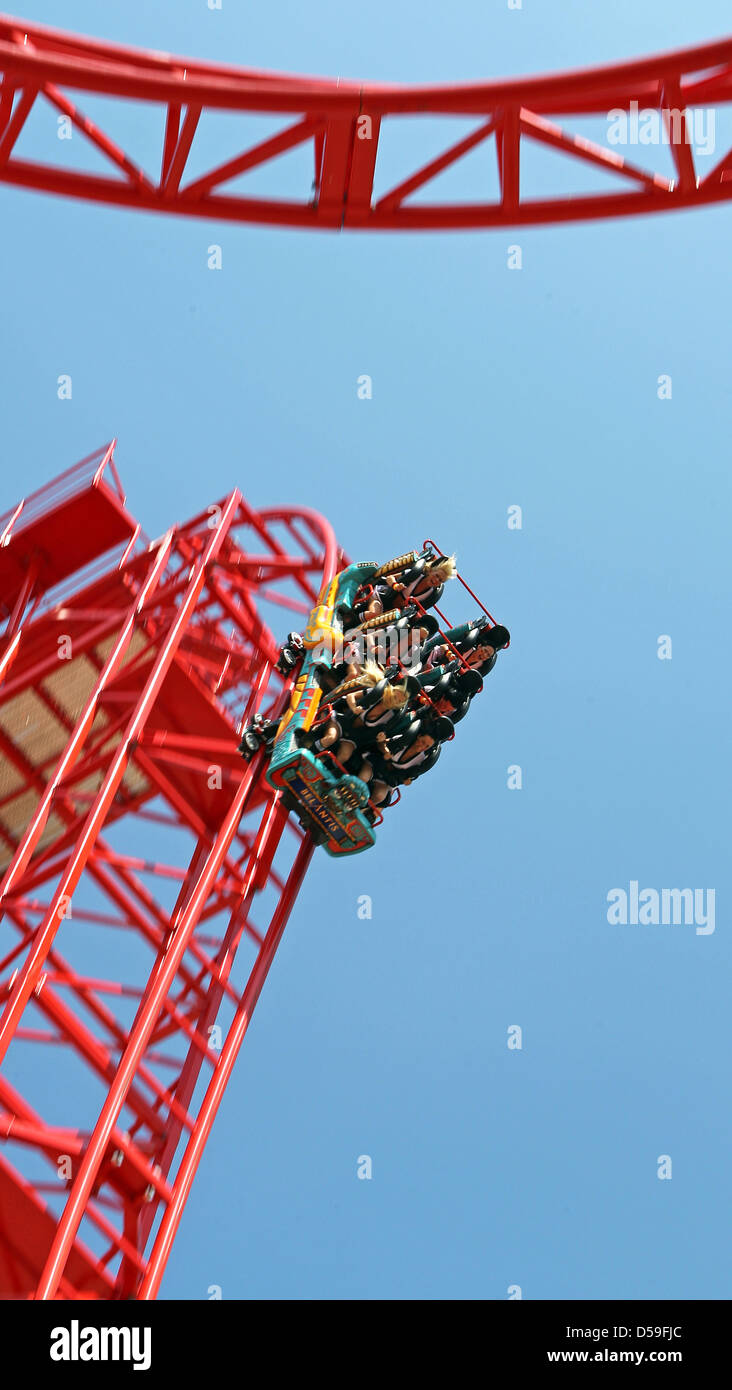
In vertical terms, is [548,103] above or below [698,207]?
above

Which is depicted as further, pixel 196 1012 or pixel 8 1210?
pixel 196 1012

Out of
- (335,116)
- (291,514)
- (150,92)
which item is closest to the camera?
(150,92)

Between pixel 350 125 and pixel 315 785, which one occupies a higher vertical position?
pixel 350 125

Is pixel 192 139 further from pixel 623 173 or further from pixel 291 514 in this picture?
pixel 291 514

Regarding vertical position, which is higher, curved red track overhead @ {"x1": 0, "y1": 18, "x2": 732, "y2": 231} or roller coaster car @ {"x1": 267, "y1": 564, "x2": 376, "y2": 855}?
curved red track overhead @ {"x1": 0, "y1": 18, "x2": 732, "y2": 231}

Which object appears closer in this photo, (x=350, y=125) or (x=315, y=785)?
(x=350, y=125)

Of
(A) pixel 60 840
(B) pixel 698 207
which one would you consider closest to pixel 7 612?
(A) pixel 60 840

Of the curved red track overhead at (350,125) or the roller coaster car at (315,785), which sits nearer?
the curved red track overhead at (350,125)

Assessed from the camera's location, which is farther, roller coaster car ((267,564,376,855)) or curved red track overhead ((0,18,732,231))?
roller coaster car ((267,564,376,855))
